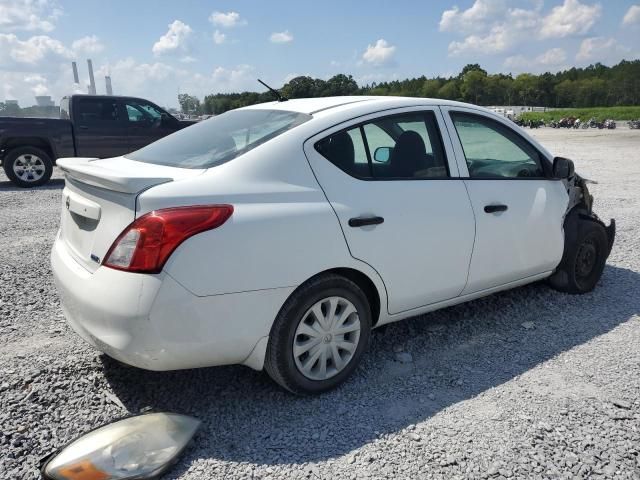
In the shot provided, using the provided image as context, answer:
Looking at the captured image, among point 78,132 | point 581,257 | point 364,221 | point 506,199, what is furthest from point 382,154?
point 78,132

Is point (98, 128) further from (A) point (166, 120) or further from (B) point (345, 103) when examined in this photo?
(B) point (345, 103)

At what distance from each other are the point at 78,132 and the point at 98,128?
1.45 ft

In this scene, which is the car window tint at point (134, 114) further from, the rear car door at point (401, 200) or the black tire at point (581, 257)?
the black tire at point (581, 257)

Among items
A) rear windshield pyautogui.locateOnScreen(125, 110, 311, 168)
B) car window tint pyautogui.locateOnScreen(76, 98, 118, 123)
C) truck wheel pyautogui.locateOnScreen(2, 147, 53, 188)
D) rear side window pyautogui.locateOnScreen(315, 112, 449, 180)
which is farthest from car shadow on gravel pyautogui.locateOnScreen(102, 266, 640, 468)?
car window tint pyautogui.locateOnScreen(76, 98, 118, 123)

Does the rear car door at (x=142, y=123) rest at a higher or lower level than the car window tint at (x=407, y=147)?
higher

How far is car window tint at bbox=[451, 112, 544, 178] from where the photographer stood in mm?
3620

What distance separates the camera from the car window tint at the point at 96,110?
1170cm

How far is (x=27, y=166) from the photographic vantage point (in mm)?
11227

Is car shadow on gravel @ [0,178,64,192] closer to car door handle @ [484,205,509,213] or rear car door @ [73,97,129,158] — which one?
rear car door @ [73,97,129,158]

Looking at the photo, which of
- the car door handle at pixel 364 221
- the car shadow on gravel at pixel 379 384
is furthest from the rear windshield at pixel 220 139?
the car shadow on gravel at pixel 379 384

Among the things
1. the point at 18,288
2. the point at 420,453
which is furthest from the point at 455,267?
the point at 18,288

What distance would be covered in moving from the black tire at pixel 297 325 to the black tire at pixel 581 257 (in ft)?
7.36

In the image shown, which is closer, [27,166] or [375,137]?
[375,137]

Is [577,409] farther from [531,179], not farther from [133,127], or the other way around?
[133,127]
